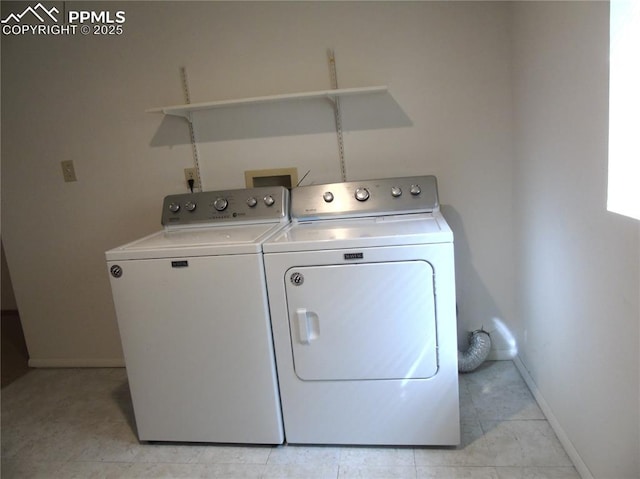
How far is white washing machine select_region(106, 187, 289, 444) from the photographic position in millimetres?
1694

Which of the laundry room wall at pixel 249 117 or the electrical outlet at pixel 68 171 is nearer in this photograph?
the laundry room wall at pixel 249 117

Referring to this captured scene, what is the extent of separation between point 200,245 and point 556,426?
1.56 m

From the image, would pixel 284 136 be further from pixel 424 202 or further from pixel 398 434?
pixel 398 434

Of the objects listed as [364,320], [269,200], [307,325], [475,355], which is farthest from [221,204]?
[475,355]

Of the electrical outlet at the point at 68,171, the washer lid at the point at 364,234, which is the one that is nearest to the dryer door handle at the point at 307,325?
the washer lid at the point at 364,234

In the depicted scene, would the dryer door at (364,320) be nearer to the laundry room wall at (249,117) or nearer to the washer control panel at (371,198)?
the washer control panel at (371,198)

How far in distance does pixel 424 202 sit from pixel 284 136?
2.67 ft

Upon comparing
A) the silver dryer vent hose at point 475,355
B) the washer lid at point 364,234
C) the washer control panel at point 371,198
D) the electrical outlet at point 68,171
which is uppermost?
the electrical outlet at point 68,171

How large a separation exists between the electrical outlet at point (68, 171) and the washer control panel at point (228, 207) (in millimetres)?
749

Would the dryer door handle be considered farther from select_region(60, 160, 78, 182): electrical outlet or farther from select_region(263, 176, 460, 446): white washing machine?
select_region(60, 160, 78, 182): electrical outlet

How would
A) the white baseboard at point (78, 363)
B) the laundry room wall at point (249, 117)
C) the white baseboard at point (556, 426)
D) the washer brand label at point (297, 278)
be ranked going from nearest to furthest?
the white baseboard at point (556, 426), the washer brand label at point (297, 278), the laundry room wall at point (249, 117), the white baseboard at point (78, 363)

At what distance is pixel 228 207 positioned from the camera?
212 centimetres

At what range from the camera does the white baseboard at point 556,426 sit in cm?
151

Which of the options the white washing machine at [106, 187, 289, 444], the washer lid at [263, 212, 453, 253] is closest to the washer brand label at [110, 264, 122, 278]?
the white washing machine at [106, 187, 289, 444]
